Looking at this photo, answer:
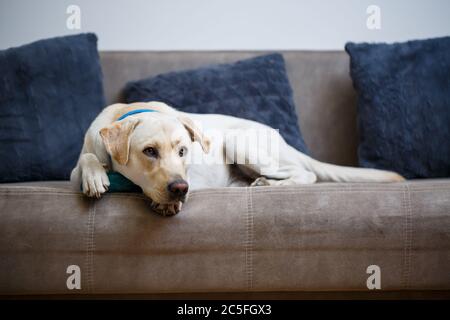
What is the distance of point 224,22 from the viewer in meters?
3.07

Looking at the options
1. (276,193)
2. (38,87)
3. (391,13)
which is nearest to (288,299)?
(276,193)

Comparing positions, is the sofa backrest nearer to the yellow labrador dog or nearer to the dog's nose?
the yellow labrador dog

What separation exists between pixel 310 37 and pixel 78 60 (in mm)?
1522

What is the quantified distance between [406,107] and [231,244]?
4.65 ft

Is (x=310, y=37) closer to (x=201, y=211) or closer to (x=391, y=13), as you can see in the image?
(x=391, y=13)

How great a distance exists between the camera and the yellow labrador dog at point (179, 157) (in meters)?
1.65

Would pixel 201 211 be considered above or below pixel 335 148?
below

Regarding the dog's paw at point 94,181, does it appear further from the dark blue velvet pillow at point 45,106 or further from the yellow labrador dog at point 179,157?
the dark blue velvet pillow at point 45,106

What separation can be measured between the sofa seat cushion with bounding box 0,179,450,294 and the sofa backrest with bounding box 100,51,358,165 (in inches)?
45.5

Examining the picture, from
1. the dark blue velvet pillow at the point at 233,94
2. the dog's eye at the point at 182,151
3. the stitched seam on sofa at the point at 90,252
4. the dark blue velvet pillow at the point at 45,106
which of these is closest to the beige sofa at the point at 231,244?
the stitched seam on sofa at the point at 90,252

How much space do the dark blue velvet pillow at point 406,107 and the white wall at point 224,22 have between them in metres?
0.58

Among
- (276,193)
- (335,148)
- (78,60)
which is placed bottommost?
(276,193)

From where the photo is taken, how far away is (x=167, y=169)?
1657 millimetres

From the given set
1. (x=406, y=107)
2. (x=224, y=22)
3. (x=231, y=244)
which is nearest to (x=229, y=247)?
(x=231, y=244)
